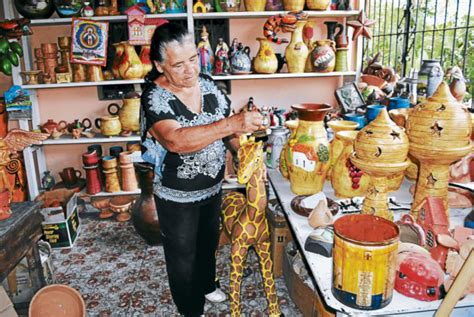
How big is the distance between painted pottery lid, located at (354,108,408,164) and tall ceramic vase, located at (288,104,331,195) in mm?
372

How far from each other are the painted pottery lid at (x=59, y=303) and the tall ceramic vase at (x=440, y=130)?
149 cm

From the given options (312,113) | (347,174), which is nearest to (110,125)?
(312,113)

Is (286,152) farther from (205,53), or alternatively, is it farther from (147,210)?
(205,53)

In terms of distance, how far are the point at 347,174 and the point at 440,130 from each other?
0.41 meters

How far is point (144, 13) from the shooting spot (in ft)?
9.64

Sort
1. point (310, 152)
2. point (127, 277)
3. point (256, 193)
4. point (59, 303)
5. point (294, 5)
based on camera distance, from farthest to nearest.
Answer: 1. point (294, 5)
2. point (127, 277)
3. point (59, 303)
4. point (256, 193)
5. point (310, 152)

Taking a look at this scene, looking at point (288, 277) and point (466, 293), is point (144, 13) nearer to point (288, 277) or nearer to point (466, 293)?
point (288, 277)

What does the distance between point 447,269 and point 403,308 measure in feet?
0.55

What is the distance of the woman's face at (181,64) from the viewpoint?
148cm

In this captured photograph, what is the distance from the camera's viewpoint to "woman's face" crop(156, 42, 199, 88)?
58.4 inches

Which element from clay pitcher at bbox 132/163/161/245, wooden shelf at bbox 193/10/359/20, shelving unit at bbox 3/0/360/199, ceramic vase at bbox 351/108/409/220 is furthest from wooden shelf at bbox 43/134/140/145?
ceramic vase at bbox 351/108/409/220

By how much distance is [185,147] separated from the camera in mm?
1406

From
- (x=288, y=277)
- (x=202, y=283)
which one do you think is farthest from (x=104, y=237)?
(x=288, y=277)

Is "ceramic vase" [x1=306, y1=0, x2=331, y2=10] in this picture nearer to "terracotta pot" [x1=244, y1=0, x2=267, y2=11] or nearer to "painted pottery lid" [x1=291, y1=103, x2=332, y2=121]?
"terracotta pot" [x1=244, y1=0, x2=267, y2=11]
